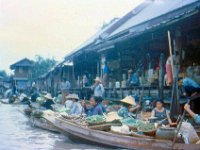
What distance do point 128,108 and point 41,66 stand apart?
3659 cm

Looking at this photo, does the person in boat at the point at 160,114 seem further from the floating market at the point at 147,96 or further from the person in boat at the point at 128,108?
the person in boat at the point at 128,108

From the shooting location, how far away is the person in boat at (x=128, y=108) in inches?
360

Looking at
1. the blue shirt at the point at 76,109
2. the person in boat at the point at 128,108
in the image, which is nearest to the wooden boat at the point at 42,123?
the blue shirt at the point at 76,109

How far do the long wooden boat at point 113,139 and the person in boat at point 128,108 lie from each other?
156 centimetres

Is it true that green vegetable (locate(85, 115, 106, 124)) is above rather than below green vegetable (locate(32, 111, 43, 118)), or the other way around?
above

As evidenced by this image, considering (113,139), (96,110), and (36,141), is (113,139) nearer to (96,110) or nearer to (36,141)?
(96,110)

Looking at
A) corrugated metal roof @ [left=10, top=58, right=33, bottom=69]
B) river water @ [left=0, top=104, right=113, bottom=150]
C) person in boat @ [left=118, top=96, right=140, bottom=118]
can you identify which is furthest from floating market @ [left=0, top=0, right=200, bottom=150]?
corrugated metal roof @ [left=10, top=58, right=33, bottom=69]

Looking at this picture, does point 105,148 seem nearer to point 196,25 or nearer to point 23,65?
point 196,25

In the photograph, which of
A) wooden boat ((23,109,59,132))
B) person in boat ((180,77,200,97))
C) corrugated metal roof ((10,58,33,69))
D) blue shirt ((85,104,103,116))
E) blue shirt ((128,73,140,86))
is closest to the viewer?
person in boat ((180,77,200,97))

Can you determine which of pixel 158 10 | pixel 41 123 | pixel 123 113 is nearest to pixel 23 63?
pixel 41 123

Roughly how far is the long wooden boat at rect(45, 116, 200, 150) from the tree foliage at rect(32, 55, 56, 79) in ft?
119

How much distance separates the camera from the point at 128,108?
32.7 feet

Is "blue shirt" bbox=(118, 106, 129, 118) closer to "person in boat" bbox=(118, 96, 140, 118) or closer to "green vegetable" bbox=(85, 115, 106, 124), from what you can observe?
"person in boat" bbox=(118, 96, 140, 118)

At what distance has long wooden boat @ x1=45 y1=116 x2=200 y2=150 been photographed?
5.95 m
